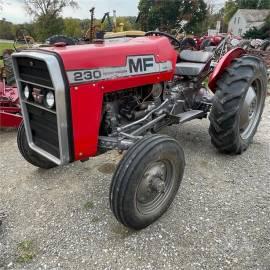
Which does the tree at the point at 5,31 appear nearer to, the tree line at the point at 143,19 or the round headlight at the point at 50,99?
the tree line at the point at 143,19

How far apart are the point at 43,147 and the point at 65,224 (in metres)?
0.71

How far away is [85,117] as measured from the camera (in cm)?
259

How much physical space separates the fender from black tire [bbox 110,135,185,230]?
4.41 ft

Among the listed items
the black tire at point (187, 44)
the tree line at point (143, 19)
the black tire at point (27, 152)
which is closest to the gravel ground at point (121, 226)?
the black tire at point (27, 152)

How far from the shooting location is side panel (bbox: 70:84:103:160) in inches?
97.8

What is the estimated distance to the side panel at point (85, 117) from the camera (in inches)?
97.8

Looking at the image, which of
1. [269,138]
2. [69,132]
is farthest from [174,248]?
[269,138]

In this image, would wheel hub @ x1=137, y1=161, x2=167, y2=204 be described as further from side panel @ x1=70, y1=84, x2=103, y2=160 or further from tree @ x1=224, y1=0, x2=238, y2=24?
tree @ x1=224, y1=0, x2=238, y2=24

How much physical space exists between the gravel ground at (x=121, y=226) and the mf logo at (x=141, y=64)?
126cm

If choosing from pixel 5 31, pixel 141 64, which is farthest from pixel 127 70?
pixel 5 31

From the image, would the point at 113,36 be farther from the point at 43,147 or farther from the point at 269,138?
the point at 269,138

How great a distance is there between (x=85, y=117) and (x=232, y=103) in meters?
1.76

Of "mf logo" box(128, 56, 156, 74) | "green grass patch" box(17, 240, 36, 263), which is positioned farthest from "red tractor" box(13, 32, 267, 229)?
"green grass patch" box(17, 240, 36, 263)

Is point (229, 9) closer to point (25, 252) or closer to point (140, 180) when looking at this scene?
point (140, 180)
